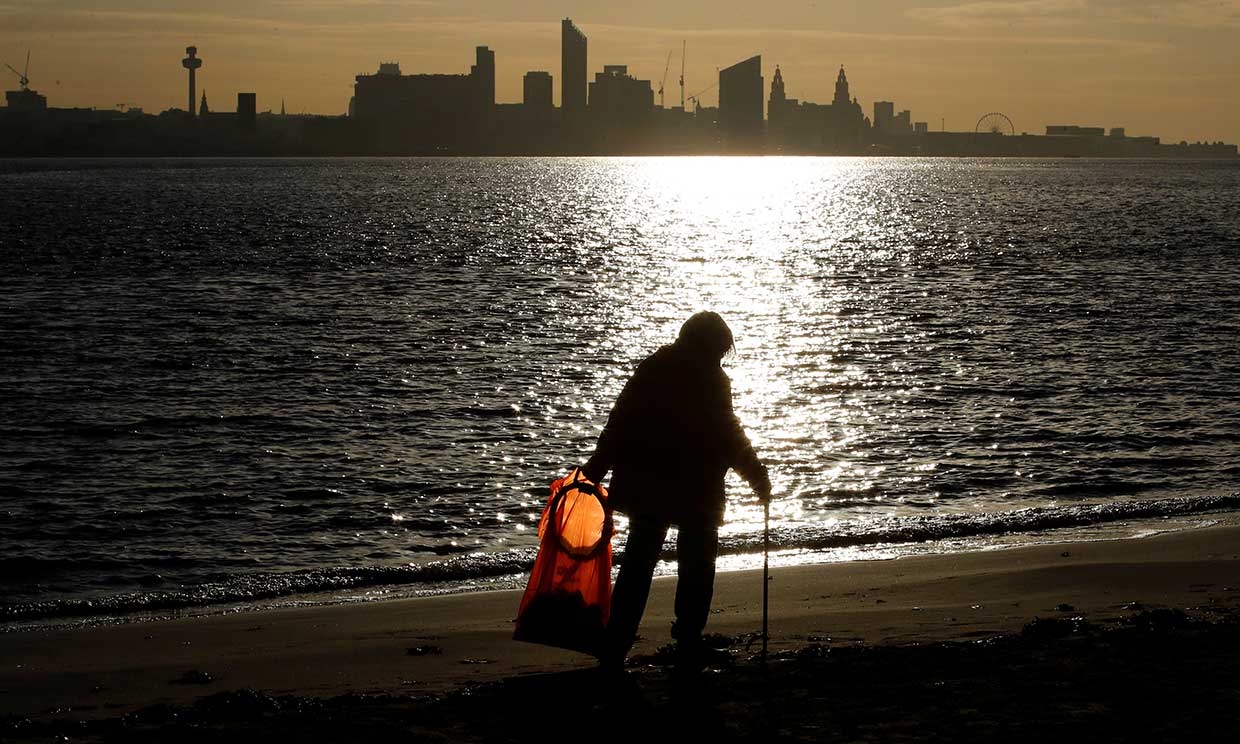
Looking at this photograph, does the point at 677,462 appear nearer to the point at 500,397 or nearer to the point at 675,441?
the point at 675,441

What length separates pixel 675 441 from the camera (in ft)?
25.2

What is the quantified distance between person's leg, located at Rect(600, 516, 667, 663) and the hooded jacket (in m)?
0.11

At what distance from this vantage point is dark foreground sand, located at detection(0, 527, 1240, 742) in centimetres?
653

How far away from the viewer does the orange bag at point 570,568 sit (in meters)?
7.98

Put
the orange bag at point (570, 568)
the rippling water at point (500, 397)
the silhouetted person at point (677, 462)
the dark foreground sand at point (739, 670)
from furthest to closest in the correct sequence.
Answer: the rippling water at point (500, 397), the orange bag at point (570, 568), the silhouetted person at point (677, 462), the dark foreground sand at point (739, 670)

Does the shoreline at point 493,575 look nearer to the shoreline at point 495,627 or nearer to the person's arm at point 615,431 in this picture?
the shoreline at point 495,627

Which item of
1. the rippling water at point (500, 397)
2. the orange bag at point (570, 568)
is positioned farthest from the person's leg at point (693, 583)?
the rippling water at point (500, 397)

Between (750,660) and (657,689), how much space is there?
0.82 m

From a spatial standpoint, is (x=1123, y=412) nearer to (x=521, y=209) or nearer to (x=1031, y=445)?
(x=1031, y=445)

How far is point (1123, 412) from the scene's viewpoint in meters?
21.3

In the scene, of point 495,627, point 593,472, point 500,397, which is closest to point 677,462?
point 593,472

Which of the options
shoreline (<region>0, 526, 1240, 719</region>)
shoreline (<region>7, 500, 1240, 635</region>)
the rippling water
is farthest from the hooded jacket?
the rippling water

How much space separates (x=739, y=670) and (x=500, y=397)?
16204 mm

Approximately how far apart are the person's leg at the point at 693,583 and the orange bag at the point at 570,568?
17.0 inches
